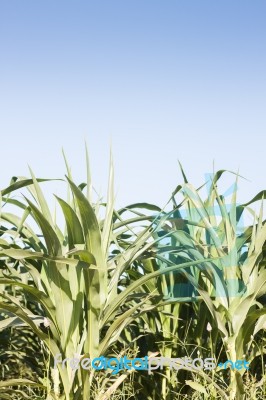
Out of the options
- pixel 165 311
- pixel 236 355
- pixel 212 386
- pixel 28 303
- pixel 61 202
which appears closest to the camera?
pixel 61 202

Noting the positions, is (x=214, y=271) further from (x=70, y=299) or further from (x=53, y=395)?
(x=53, y=395)

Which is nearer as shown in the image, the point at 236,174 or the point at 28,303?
the point at 236,174

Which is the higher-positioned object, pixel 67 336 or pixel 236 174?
pixel 236 174

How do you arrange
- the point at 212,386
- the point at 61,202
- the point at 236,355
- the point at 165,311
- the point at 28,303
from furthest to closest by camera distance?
the point at 28,303 < the point at 165,311 < the point at 236,355 < the point at 212,386 < the point at 61,202

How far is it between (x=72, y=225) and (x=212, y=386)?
26.7 inches

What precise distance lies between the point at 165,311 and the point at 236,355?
32cm

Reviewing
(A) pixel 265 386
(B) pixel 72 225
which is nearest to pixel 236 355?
(A) pixel 265 386

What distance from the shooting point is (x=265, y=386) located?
2129 mm

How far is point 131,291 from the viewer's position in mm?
1915

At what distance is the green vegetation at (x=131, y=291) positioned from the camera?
1.86 meters

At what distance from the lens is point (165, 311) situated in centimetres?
233

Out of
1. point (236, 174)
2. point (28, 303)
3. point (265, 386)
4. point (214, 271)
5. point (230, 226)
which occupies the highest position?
point (236, 174)

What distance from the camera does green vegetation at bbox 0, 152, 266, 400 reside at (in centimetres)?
186

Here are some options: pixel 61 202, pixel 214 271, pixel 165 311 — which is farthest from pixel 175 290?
pixel 61 202
